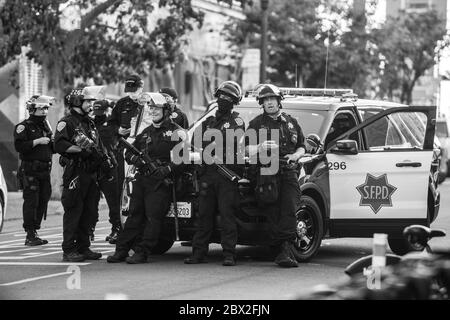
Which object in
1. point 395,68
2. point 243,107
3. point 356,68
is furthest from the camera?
point 395,68

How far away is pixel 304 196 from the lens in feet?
38.7

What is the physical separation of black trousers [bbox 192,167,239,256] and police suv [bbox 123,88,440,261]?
0.18 m

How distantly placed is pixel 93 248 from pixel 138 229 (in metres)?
1.86

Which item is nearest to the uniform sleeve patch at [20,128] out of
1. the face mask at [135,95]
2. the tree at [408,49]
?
the face mask at [135,95]

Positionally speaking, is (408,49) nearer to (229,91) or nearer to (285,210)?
(229,91)

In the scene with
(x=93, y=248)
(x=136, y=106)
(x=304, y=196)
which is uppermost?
(x=136, y=106)

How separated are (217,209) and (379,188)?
182 centimetres

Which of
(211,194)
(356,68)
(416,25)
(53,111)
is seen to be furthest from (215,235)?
(416,25)

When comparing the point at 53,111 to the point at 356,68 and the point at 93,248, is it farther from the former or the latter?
the point at 356,68

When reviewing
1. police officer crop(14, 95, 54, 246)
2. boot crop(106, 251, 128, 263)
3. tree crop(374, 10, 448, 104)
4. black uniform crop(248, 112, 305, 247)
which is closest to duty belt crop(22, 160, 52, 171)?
police officer crop(14, 95, 54, 246)

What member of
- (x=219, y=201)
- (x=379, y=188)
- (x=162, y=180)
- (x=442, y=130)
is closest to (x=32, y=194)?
(x=162, y=180)

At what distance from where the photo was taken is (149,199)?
11.7 metres

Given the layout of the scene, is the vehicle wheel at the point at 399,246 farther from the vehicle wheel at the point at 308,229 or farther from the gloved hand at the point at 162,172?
the gloved hand at the point at 162,172

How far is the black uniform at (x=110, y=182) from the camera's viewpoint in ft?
43.6
